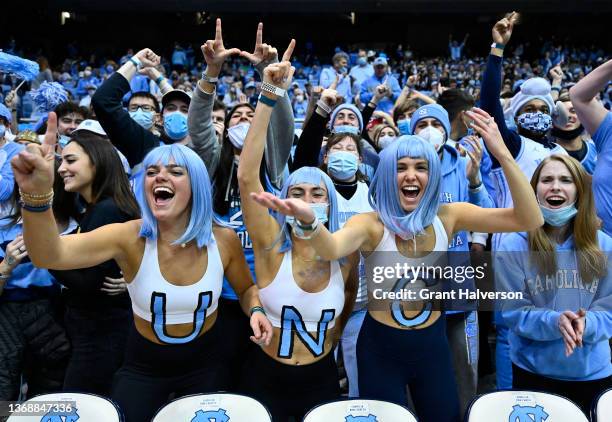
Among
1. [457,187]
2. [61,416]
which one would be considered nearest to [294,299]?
[61,416]

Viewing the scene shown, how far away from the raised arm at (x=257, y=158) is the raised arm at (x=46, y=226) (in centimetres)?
55

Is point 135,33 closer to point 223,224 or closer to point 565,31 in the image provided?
point 565,31

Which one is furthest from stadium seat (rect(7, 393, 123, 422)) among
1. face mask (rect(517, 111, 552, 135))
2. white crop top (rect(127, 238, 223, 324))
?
face mask (rect(517, 111, 552, 135))

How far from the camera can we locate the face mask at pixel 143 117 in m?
4.29

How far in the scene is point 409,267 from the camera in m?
2.53

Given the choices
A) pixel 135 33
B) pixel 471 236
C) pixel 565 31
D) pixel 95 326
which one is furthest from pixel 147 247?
pixel 565 31

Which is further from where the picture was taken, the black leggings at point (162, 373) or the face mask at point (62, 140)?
the face mask at point (62, 140)

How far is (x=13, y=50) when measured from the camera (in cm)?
1855

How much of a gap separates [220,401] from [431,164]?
124cm

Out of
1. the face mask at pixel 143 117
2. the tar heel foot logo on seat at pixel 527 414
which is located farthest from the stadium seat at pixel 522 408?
the face mask at pixel 143 117

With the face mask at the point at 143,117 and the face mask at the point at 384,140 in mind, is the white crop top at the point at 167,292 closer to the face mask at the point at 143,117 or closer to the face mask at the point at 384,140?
the face mask at the point at 143,117

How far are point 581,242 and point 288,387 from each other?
1415 mm

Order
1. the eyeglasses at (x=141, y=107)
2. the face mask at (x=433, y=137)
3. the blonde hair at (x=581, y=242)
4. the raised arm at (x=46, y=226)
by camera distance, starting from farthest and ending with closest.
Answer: the eyeglasses at (x=141, y=107)
the face mask at (x=433, y=137)
the blonde hair at (x=581, y=242)
the raised arm at (x=46, y=226)

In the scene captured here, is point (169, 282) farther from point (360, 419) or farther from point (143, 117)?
point (143, 117)
